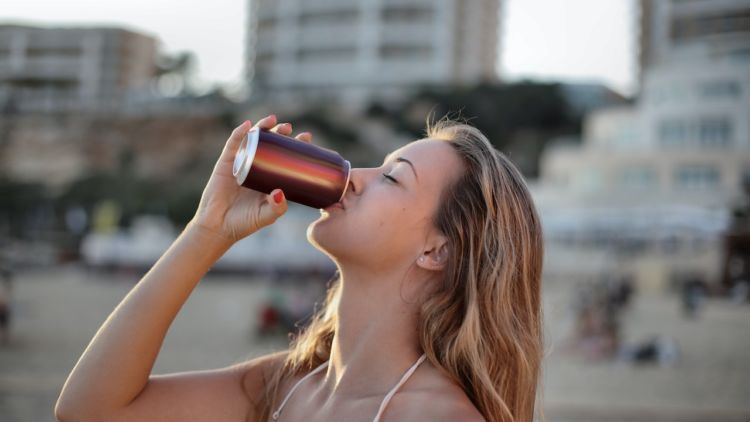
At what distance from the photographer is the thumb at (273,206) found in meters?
1.68

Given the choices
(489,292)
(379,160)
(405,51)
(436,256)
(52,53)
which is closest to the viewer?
(489,292)

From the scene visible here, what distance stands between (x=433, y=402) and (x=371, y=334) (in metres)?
0.26

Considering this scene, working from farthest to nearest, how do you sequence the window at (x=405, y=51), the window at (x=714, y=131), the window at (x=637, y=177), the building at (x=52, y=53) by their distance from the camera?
the window at (x=405, y=51), the window at (x=714, y=131), the window at (x=637, y=177), the building at (x=52, y=53)

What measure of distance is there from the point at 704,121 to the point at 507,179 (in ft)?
118

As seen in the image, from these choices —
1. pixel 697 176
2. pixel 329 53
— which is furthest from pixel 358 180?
pixel 329 53

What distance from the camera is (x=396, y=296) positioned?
1.73m

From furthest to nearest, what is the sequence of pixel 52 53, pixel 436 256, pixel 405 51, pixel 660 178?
pixel 405 51 → pixel 660 178 → pixel 52 53 → pixel 436 256

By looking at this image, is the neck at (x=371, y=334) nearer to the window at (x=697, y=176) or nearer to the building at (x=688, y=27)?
the window at (x=697, y=176)

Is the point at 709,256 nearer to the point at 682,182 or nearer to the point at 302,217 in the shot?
the point at 682,182

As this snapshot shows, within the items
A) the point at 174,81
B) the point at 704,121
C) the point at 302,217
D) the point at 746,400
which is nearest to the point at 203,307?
the point at 302,217

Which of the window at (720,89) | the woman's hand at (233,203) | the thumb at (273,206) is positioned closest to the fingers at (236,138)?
the woman's hand at (233,203)

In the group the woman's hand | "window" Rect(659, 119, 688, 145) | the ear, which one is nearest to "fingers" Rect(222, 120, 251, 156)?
the woman's hand

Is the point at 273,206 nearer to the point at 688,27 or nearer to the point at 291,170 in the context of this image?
the point at 291,170

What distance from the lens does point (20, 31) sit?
6.07 m
